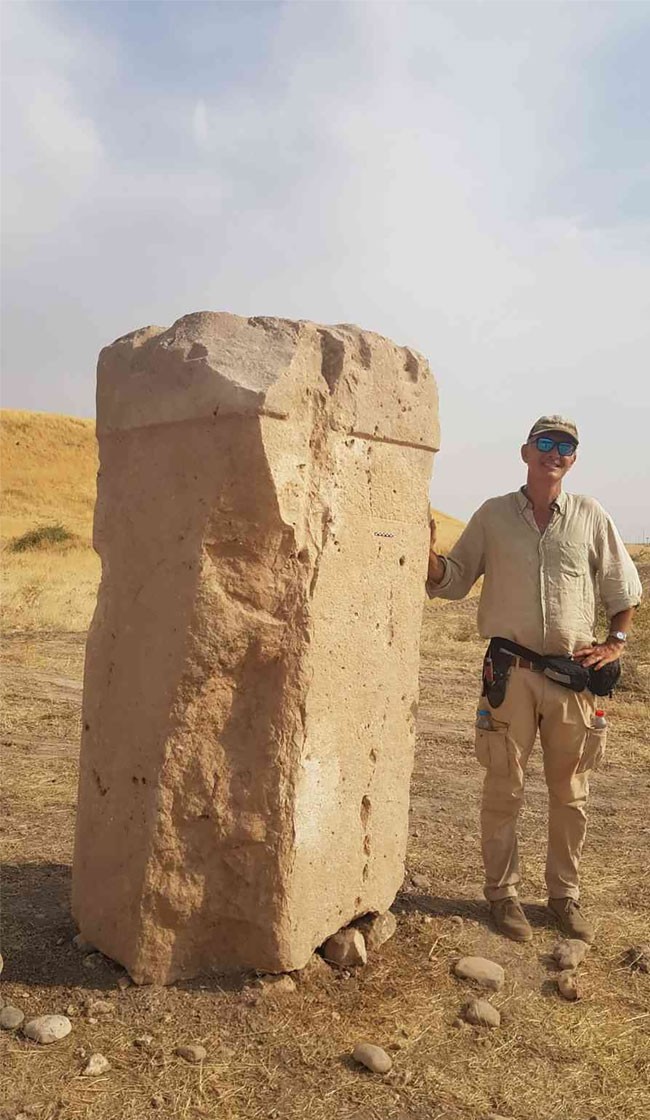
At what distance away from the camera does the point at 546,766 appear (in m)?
3.80

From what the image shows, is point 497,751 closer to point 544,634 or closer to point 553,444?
point 544,634

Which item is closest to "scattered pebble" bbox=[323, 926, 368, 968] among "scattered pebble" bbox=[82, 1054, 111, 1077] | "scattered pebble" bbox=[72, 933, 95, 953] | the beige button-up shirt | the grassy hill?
"scattered pebble" bbox=[72, 933, 95, 953]

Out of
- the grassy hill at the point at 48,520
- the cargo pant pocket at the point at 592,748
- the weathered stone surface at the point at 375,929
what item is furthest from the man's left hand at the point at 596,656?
the grassy hill at the point at 48,520

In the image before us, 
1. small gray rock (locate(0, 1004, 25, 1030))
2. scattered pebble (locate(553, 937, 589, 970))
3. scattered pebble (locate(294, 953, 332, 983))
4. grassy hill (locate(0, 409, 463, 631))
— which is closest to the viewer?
small gray rock (locate(0, 1004, 25, 1030))

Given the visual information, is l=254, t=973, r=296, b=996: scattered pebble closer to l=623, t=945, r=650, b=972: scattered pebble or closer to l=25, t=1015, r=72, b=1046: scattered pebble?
l=25, t=1015, r=72, b=1046: scattered pebble

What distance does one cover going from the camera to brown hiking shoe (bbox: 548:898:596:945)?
12.1 ft

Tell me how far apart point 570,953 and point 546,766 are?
709 millimetres

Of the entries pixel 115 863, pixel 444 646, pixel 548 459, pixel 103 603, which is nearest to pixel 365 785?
pixel 115 863

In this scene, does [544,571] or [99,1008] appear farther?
[544,571]

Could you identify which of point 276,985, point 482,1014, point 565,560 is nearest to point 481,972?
point 482,1014

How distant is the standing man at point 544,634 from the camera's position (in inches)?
143

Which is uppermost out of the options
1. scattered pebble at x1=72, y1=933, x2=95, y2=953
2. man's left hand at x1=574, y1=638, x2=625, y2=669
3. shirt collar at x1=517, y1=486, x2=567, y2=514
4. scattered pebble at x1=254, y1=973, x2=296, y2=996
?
shirt collar at x1=517, y1=486, x2=567, y2=514

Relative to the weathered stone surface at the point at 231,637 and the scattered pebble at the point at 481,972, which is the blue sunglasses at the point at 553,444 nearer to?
the weathered stone surface at the point at 231,637

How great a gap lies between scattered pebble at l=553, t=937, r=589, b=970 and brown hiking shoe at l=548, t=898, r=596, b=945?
3.0 inches
